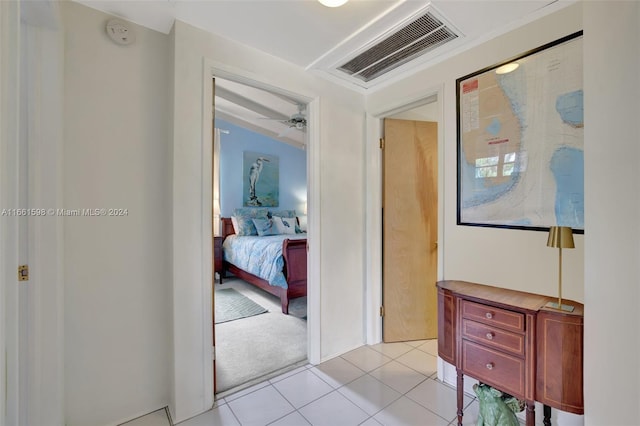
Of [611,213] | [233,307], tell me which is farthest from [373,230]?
[233,307]

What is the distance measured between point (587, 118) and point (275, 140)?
18.7ft

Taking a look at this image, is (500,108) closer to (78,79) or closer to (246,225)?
(78,79)

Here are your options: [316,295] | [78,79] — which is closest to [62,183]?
[78,79]

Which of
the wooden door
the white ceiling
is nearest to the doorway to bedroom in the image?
the white ceiling

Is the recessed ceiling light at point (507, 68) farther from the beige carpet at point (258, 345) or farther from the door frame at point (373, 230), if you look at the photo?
the beige carpet at point (258, 345)

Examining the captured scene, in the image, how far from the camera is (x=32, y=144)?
1.32 metres

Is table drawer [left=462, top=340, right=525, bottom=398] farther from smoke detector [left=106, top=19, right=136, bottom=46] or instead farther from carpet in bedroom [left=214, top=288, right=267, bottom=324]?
smoke detector [left=106, top=19, right=136, bottom=46]

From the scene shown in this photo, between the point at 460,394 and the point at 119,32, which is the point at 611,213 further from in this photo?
the point at 119,32

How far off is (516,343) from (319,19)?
2.07m

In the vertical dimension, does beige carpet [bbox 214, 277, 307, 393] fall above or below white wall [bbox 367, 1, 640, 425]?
below

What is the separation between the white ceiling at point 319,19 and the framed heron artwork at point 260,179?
3.96 m

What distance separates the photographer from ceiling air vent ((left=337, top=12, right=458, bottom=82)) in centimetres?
170

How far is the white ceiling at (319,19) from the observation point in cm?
151

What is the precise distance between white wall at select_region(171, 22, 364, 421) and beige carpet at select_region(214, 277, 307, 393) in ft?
1.12
